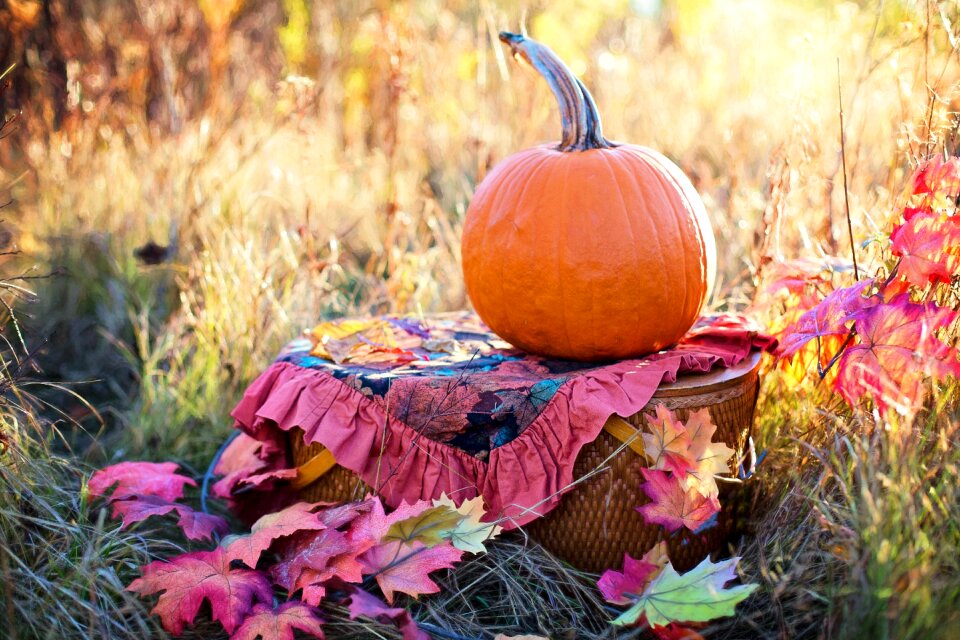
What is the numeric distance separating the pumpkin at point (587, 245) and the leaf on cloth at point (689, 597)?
57 centimetres

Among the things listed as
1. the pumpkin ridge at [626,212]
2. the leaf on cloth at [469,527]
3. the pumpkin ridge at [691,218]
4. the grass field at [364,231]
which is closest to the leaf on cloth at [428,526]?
the leaf on cloth at [469,527]

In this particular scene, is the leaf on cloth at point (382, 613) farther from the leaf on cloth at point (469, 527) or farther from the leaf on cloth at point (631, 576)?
the leaf on cloth at point (631, 576)

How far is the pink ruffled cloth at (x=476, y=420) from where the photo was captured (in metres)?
1.85

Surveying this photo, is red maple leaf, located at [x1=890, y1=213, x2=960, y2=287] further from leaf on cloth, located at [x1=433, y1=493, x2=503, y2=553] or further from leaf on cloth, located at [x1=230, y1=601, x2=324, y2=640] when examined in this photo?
leaf on cloth, located at [x1=230, y1=601, x2=324, y2=640]

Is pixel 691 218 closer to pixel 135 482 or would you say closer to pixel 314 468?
pixel 314 468

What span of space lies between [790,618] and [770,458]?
591 mm

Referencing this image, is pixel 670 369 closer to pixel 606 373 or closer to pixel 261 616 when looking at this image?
pixel 606 373

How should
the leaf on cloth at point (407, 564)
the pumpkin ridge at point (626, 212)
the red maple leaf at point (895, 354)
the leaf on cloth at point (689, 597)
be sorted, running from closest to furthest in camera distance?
the leaf on cloth at point (689, 597), the red maple leaf at point (895, 354), the leaf on cloth at point (407, 564), the pumpkin ridge at point (626, 212)

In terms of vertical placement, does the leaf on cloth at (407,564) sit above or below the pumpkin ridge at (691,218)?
below

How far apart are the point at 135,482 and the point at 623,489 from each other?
4.18ft

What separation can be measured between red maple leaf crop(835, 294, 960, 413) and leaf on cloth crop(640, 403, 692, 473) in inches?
13.4

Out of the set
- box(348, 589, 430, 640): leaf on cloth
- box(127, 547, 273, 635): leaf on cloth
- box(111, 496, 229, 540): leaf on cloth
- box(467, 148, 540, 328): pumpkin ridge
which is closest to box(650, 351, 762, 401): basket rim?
box(467, 148, 540, 328): pumpkin ridge

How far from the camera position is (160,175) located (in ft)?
11.9

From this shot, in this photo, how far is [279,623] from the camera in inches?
65.6
